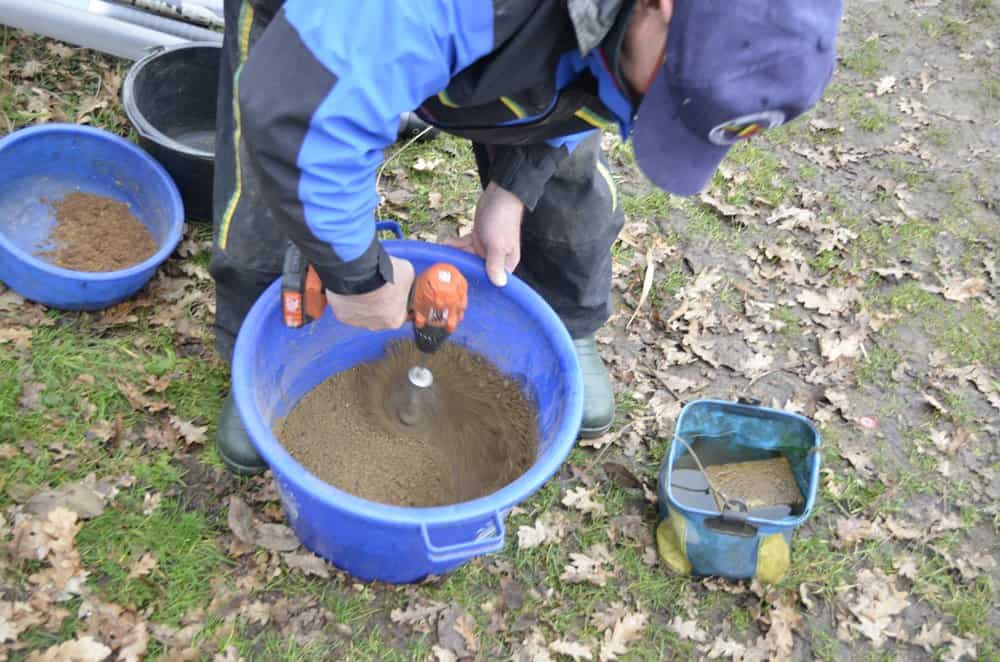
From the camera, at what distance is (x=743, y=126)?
4.97ft

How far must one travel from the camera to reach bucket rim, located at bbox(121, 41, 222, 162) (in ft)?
9.47

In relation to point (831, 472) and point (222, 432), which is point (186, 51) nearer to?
point (222, 432)

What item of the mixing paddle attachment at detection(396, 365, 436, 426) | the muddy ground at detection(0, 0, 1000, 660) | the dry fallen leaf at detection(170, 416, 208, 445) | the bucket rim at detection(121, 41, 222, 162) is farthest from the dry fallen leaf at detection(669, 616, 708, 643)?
the bucket rim at detection(121, 41, 222, 162)

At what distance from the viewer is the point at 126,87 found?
299 cm

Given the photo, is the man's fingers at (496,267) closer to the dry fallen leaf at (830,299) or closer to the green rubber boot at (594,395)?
the green rubber boot at (594,395)

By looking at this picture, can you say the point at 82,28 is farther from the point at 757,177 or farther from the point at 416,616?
the point at 757,177

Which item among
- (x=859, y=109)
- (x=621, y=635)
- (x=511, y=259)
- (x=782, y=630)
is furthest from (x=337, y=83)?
(x=859, y=109)

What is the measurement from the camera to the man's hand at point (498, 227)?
2357 millimetres

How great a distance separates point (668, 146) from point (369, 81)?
24.0 inches

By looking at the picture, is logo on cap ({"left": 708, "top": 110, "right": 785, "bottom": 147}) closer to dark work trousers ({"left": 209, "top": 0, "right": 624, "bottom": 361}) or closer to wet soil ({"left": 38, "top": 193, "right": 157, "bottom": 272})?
dark work trousers ({"left": 209, "top": 0, "right": 624, "bottom": 361})

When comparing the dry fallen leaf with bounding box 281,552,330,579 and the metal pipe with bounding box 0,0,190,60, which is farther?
the metal pipe with bounding box 0,0,190,60

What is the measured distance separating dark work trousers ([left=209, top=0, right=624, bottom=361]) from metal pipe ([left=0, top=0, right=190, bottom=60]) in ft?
4.56

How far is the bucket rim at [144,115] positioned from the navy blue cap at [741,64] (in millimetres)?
1953

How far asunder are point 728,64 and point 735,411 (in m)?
1.70
